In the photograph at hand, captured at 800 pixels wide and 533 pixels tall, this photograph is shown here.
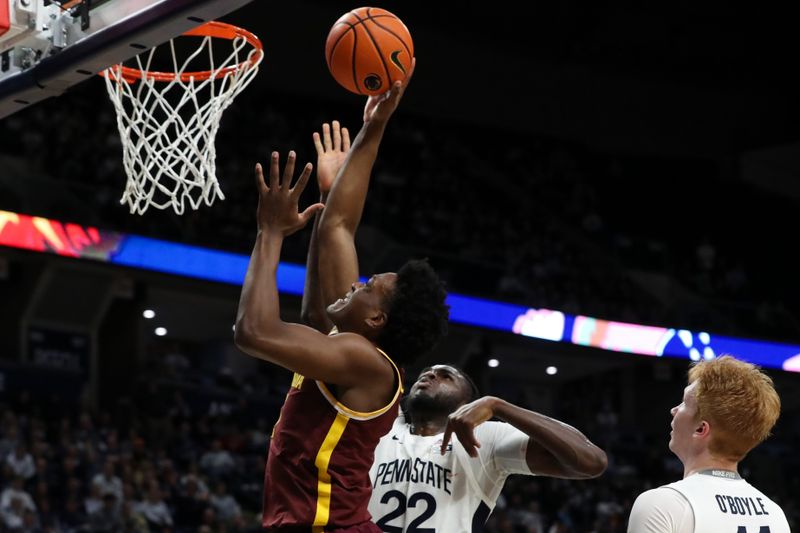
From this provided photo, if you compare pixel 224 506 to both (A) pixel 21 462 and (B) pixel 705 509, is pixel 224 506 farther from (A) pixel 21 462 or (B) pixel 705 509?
(B) pixel 705 509

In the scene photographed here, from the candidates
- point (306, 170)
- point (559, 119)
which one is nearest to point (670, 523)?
point (306, 170)

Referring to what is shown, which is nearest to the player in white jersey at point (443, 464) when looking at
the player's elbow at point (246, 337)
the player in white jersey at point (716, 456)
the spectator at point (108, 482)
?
the player in white jersey at point (716, 456)

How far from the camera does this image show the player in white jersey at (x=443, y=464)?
143 inches

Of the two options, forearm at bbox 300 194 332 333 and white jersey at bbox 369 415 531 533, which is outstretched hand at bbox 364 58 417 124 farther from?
white jersey at bbox 369 415 531 533

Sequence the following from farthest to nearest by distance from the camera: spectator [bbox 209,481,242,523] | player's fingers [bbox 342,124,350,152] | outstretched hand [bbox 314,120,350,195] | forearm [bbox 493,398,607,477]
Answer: spectator [bbox 209,481,242,523] → player's fingers [bbox 342,124,350,152] → outstretched hand [bbox 314,120,350,195] → forearm [bbox 493,398,607,477]

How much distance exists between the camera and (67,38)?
4258 mm

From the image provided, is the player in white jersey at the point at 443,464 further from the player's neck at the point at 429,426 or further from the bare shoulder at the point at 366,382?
the bare shoulder at the point at 366,382

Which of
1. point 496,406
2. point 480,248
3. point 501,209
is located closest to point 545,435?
point 496,406

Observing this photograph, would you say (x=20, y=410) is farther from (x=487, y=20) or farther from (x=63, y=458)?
(x=487, y=20)

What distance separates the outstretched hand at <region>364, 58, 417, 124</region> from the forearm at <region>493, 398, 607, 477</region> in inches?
47.1

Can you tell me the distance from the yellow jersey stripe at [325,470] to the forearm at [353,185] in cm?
85

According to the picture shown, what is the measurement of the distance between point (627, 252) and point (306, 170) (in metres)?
18.0

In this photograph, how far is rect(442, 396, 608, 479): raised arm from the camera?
10.4 feet

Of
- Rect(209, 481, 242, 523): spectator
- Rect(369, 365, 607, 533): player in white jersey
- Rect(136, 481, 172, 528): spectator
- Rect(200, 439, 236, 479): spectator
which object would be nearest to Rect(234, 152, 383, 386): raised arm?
Rect(369, 365, 607, 533): player in white jersey
